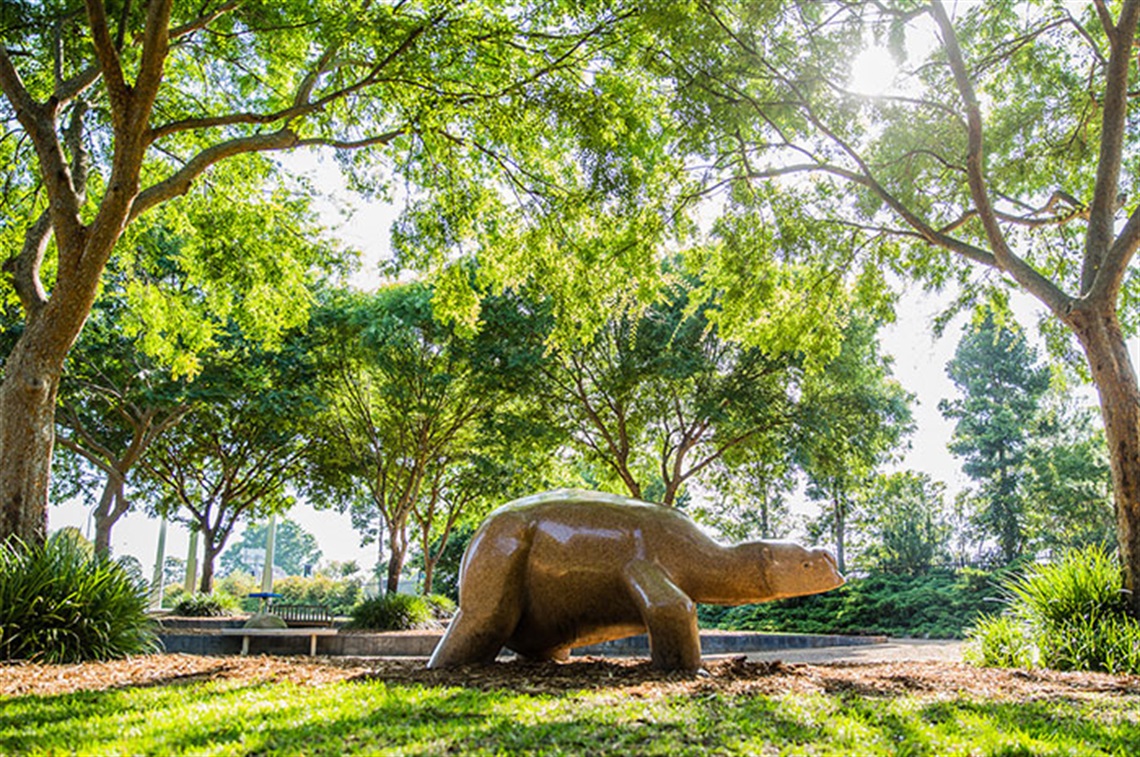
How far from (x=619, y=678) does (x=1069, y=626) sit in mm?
5590

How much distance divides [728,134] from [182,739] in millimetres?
10026

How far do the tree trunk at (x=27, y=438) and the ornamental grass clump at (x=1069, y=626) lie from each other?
34.5ft

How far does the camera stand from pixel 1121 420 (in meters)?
8.68

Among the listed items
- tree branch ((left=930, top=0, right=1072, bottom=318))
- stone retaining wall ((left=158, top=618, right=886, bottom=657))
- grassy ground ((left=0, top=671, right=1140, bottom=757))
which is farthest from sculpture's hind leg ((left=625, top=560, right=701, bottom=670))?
stone retaining wall ((left=158, top=618, right=886, bottom=657))

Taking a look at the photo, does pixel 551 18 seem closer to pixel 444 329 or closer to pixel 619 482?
pixel 444 329

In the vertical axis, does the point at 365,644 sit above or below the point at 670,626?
below

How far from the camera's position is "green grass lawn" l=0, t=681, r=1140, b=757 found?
11.7ft

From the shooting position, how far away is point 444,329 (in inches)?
784

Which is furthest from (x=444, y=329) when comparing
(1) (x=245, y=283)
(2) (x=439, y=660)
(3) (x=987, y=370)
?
(3) (x=987, y=370)

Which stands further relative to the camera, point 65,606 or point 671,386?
point 671,386

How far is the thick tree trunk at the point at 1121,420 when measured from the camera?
333 inches

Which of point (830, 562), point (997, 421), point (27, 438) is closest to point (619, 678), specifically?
point (830, 562)

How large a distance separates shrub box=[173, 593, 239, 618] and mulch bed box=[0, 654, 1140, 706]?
56.9 feet

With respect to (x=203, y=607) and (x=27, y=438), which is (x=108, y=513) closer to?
(x=203, y=607)
